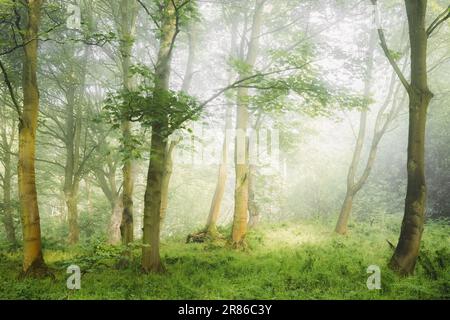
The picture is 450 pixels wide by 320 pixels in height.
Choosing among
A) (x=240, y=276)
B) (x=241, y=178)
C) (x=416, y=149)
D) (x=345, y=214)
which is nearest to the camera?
(x=416, y=149)

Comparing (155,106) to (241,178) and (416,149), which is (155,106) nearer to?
(416,149)

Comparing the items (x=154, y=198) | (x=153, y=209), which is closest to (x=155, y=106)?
(x=154, y=198)

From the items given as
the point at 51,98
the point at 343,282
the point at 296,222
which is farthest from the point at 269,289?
the point at 51,98

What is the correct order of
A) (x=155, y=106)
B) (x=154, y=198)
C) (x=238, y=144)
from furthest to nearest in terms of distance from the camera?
(x=238, y=144), (x=154, y=198), (x=155, y=106)

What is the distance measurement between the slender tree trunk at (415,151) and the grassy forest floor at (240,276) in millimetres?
481

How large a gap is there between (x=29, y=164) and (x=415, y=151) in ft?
27.1

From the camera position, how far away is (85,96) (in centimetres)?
1608

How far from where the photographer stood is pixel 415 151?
7066 mm

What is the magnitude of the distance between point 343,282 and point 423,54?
201 inches

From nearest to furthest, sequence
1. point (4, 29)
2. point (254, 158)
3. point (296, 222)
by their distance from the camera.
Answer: point (4, 29)
point (254, 158)
point (296, 222)

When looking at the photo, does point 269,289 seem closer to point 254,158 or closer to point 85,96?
point 254,158

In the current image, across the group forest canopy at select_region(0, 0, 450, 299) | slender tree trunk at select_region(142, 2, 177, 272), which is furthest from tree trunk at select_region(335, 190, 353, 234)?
slender tree trunk at select_region(142, 2, 177, 272)

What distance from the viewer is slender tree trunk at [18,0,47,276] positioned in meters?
7.06

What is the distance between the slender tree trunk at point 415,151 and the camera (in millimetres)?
6942
